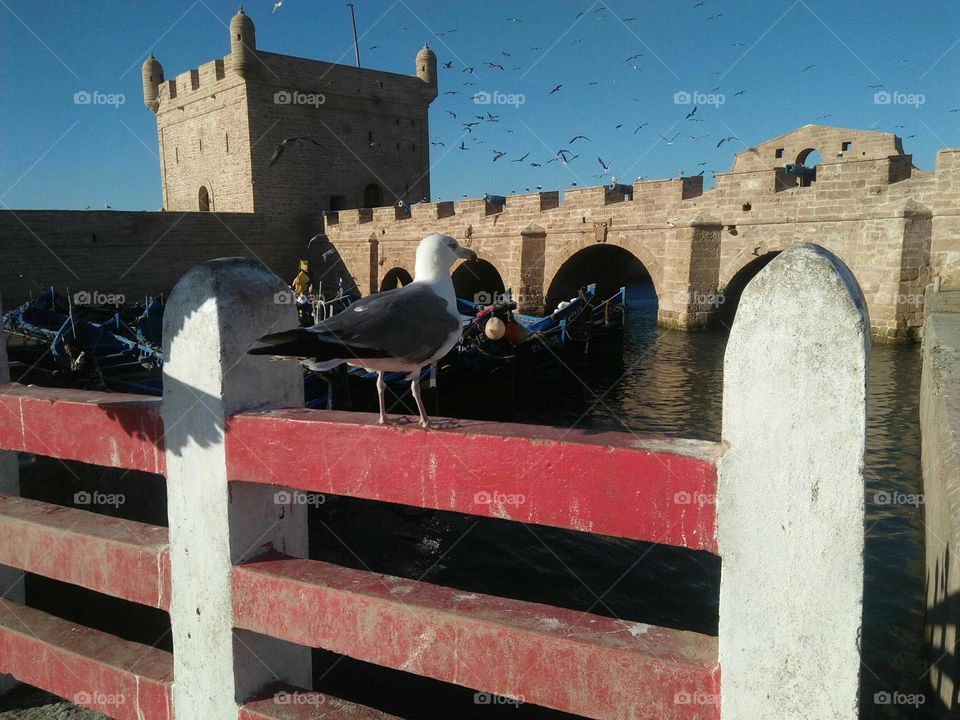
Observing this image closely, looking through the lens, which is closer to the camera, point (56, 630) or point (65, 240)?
point (56, 630)

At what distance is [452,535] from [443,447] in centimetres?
677

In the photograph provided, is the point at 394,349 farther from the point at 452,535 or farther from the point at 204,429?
the point at 452,535

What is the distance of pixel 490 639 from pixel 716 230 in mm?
19140

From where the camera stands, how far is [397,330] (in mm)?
2449

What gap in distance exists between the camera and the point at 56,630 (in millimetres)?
2963

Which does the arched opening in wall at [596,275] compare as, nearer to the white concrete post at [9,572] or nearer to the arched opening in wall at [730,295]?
the arched opening in wall at [730,295]

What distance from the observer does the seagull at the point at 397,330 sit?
220cm

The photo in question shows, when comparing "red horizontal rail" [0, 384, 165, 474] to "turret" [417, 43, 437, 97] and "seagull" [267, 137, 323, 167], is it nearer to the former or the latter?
"seagull" [267, 137, 323, 167]

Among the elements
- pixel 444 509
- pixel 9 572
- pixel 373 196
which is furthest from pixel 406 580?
pixel 373 196

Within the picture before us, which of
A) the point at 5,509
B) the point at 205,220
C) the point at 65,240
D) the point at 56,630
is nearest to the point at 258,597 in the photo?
the point at 56,630

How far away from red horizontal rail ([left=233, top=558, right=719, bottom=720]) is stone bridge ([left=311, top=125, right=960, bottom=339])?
56.5 ft

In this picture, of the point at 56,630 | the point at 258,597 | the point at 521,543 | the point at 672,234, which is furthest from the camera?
the point at 672,234

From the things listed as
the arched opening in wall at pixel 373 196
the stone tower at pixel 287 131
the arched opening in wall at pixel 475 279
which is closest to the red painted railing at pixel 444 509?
the arched opening in wall at pixel 475 279

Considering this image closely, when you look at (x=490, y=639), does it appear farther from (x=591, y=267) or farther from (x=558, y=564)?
(x=591, y=267)
